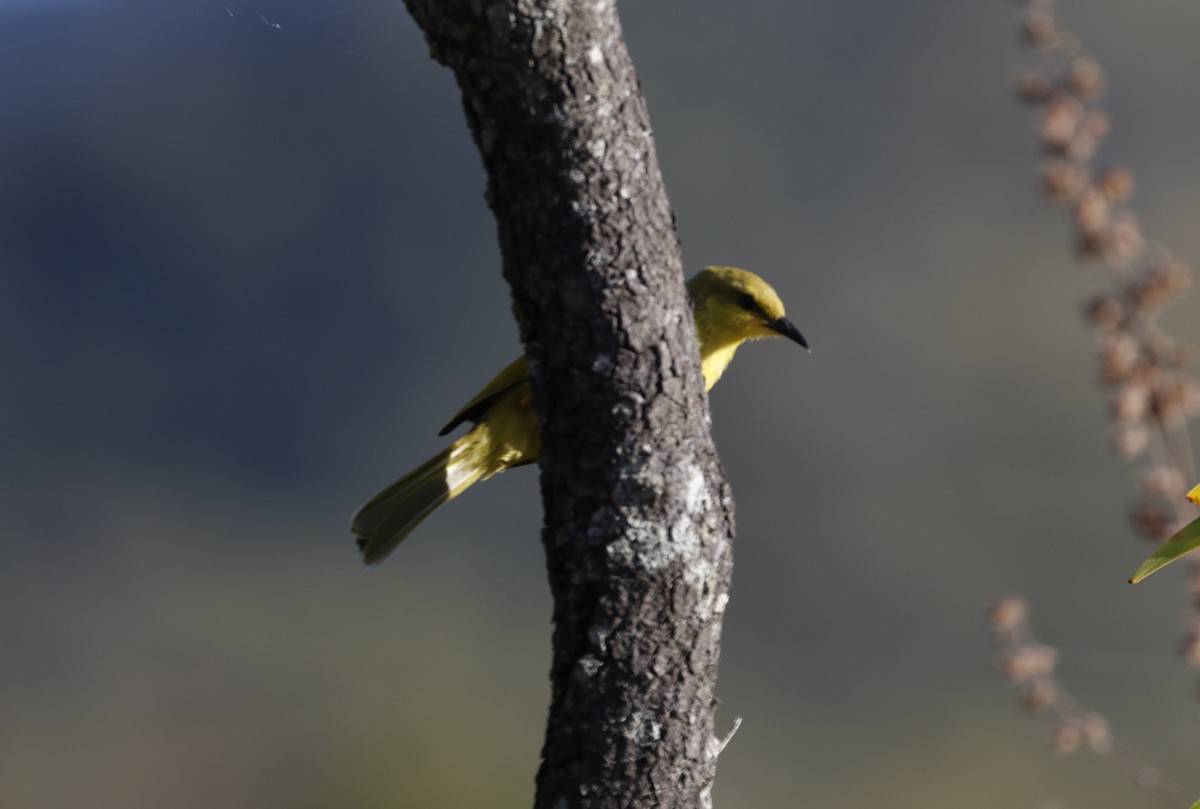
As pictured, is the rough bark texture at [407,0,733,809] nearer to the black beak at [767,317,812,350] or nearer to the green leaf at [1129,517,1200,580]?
the green leaf at [1129,517,1200,580]

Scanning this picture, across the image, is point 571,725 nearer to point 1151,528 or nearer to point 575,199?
point 575,199

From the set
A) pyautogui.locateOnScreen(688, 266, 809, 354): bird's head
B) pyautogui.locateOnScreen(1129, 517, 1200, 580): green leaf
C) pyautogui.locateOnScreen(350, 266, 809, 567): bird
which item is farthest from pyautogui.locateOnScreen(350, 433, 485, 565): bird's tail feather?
pyautogui.locateOnScreen(1129, 517, 1200, 580): green leaf

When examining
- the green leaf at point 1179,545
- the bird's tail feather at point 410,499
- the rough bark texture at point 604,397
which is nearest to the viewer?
the green leaf at point 1179,545

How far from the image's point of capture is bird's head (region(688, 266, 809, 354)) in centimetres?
356

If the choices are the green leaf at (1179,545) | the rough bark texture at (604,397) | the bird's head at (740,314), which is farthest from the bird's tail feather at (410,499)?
the green leaf at (1179,545)

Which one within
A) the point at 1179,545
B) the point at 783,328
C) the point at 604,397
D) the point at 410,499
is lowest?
the point at 1179,545

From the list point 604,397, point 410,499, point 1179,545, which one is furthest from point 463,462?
point 1179,545

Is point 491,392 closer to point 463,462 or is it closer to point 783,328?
point 463,462

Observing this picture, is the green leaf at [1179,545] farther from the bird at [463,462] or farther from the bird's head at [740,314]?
the bird's head at [740,314]

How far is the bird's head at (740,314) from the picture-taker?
356cm

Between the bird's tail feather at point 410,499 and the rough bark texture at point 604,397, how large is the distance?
58.3 inches

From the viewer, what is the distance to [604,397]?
1680mm

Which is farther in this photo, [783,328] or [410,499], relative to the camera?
[783,328]

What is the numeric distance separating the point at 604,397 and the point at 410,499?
1.69 metres
